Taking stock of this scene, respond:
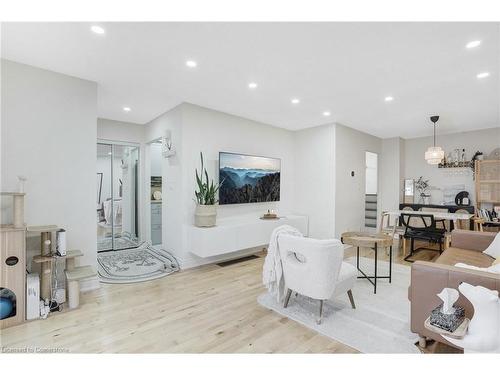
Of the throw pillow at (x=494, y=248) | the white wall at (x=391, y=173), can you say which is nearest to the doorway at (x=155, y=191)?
the throw pillow at (x=494, y=248)

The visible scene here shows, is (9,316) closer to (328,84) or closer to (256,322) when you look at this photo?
(256,322)

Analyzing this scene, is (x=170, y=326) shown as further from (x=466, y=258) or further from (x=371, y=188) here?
(x=371, y=188)

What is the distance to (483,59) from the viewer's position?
8.15ft

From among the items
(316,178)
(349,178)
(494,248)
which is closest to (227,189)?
(316,178)

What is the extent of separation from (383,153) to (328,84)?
4.28 metres

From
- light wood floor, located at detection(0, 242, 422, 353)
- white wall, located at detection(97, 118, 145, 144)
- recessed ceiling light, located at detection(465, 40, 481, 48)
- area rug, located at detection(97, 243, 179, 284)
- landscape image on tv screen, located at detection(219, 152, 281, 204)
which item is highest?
recessed ceiling light, located at detection(465, 40, 481, 48)

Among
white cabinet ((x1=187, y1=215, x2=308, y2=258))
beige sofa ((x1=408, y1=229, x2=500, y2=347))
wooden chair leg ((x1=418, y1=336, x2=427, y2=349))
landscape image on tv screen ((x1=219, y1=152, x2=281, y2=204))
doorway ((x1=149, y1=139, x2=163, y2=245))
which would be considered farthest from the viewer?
doorway ((x1=149, y1=139, x2=163, y2=245))

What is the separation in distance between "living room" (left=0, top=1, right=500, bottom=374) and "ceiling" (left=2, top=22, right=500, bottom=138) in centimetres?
2

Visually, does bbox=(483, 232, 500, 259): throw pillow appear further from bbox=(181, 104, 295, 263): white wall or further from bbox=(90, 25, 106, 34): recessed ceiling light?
bbox=(90, 25, 106, 34): recessed ceiling light

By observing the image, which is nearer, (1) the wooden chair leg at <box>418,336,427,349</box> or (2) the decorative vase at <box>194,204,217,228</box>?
(1) the wooden chair leg at <box>418,336,427,349</box>

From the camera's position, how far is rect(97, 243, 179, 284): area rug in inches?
136

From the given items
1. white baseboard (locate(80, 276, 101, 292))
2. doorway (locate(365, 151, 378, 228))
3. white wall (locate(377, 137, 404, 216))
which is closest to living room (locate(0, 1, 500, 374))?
white baseboard (locate(80, 276, 101, 292))

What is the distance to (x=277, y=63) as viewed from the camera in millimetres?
2607
